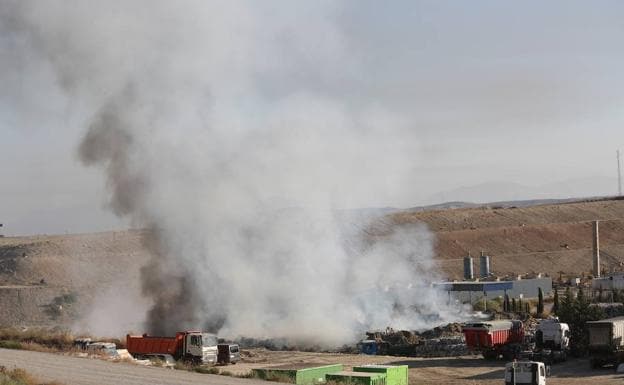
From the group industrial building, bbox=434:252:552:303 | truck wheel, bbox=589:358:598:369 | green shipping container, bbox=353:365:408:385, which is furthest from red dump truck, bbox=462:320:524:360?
industrial building, bbox=434:252:552:303

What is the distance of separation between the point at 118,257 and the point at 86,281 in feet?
43.4

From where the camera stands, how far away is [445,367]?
159ft

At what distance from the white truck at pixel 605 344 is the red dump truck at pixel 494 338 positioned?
5.40 m

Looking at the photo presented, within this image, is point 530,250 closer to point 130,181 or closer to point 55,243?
point 55,243

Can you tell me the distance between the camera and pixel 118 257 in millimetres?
106688

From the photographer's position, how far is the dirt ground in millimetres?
43219

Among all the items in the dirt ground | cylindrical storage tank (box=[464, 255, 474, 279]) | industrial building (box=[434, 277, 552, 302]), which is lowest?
the dirt ground

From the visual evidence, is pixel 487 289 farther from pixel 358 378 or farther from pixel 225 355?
pixel 358 378

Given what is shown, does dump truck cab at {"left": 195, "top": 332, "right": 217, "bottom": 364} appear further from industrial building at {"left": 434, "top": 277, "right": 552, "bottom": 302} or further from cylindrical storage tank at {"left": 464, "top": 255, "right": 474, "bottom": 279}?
cylindrical storage tank at {"left": 464, "top": 255, "right": 474, "bottom": 279}

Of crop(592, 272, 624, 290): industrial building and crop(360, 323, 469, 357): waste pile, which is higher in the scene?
crop(592, 272, 624, 290): industrial building

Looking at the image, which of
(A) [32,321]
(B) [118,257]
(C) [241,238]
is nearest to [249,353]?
(C) [241,238]

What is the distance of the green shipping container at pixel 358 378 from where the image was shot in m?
35.2

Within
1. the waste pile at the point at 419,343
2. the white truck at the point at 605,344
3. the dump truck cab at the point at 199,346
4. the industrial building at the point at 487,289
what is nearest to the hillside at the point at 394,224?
the dump truck cab at the point at 199,346

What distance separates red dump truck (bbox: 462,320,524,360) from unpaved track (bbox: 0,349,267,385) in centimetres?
1813
